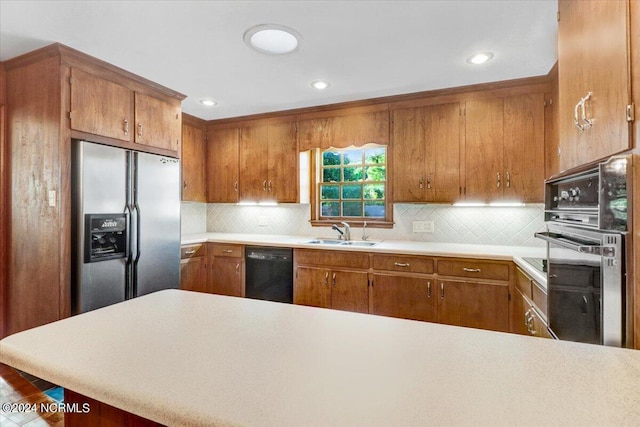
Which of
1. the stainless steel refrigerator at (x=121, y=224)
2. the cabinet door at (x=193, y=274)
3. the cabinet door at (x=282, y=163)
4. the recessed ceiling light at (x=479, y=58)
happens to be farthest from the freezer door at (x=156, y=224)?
the recessed ceiling light at (x=479, y=58)

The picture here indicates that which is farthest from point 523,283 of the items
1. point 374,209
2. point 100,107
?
point 100,107

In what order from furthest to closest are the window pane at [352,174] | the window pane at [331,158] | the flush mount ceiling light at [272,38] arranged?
the window pane at [331,158], the window pane at [352,174], the flush mount ceiling light at [272,38]

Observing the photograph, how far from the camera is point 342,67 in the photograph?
8.32ft

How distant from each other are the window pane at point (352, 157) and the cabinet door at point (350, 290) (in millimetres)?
1327

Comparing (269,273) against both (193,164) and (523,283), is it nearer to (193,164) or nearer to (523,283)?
(193,164)

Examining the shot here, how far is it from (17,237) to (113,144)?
101 cm

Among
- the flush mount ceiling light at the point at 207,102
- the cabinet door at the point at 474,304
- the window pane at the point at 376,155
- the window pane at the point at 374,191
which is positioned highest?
the flush mount ceiling light at the point at 207,102

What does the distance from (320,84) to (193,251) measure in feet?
7.21

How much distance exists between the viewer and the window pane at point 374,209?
360 centimetres

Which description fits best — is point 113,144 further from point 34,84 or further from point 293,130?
point 293,130

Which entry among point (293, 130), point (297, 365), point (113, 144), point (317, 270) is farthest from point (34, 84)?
point (297, 365)

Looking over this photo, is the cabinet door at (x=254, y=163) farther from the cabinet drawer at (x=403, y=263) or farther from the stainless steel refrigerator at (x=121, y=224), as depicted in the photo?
the cabinet drawer at (x=403, y=263)

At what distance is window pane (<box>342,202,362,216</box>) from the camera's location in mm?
3707

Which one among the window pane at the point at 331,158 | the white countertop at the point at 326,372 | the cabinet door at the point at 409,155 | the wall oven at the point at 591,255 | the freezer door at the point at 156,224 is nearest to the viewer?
the white countertop at the point at 326,372
